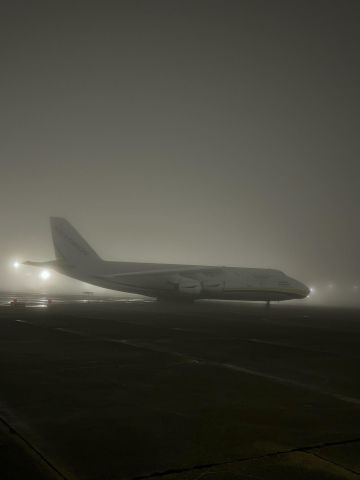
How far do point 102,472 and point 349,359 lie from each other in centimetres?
1017

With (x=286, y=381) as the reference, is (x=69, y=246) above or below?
above

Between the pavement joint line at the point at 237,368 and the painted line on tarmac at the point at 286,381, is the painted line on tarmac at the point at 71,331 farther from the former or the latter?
the painted line on tarmac at the point at 286,381

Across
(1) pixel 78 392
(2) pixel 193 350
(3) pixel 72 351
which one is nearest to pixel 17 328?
(3) pixel 72 351

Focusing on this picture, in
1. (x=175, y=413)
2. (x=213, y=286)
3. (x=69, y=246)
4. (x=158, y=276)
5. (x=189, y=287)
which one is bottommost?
(x=175, y=413)

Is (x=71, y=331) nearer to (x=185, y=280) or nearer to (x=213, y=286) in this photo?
(x=185, y=280)

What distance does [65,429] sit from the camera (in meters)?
5.82

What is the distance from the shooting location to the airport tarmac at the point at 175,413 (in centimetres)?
479

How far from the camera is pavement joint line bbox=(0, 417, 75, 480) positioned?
4.47m

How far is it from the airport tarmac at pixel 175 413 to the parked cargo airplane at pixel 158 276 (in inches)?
1136

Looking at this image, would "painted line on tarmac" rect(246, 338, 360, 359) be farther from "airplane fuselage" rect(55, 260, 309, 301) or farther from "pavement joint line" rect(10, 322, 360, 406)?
"airplane fuselage" rect(55, 260, 309, 301)

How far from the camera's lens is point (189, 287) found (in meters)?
42.7

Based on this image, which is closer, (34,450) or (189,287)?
(34,450)

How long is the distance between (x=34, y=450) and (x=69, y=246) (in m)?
39.8

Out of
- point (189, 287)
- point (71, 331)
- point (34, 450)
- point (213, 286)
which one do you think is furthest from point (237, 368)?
point (213, 286)
